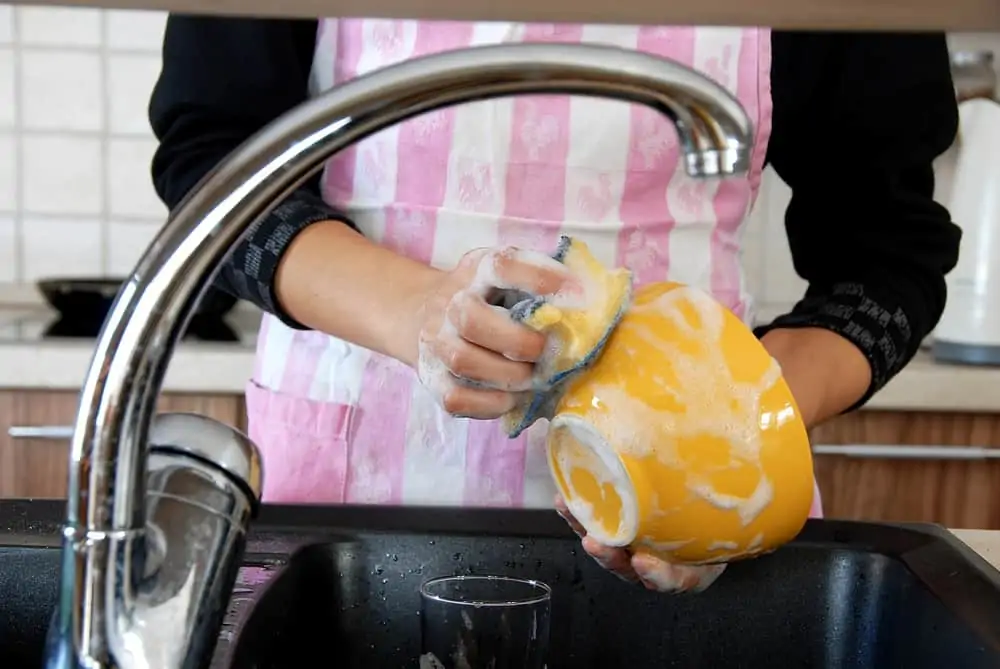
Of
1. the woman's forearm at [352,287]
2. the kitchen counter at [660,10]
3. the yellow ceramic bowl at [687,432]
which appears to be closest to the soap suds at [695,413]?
the yellow ceramic bowl at [687,432]

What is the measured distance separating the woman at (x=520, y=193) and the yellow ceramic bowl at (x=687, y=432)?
0.81 feet

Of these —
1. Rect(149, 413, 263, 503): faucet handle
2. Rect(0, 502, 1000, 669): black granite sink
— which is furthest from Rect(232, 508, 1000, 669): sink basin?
Rect(149, 413, 263, 503): faucet handle

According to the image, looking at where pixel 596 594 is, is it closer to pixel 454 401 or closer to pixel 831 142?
pixel 454 401

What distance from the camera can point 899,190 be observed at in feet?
2.95

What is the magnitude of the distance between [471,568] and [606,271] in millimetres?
243

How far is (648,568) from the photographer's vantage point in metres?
0.56

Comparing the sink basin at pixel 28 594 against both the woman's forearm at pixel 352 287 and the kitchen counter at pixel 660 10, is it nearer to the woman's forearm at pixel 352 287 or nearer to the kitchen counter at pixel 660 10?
the woman's forearm at pixel 352 287

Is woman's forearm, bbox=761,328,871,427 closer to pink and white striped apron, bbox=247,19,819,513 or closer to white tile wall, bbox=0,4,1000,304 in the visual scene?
pink and white striped apron, bbox=247,19,819,513

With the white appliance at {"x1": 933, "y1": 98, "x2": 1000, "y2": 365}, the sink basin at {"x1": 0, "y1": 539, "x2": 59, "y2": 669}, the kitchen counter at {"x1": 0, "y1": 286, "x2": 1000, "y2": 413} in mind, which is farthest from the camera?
the white appliance at {"x1": 933, "y1": 98, "x2": 1000, "y2": 365}

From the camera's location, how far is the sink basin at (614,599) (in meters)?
0.67

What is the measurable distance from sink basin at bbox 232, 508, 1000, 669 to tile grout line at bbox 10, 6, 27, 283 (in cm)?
122

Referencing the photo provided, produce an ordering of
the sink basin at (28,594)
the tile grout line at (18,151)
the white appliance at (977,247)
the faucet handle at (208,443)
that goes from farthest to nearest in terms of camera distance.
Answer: the tile grout line at (18,151)
the white appliance at (977,247)
the sink basin at (28,594)
the faucet handle at (208,443)

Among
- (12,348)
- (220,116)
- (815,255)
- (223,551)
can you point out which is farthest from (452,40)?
(12,348)

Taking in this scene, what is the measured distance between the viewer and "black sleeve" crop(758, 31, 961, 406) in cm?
85
